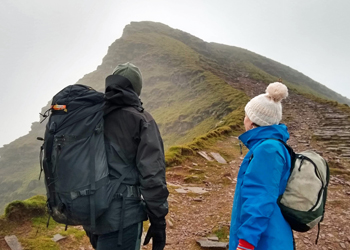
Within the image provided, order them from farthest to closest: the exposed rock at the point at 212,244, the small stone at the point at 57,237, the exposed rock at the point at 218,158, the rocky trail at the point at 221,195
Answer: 1. the exposed rock at the point at 218,158
2. the rocky trail at the point at 221,195
3. the exposed rock at the point at 212,244
4. the small stone at the point at 57,237

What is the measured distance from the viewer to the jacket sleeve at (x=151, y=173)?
3.24 metres

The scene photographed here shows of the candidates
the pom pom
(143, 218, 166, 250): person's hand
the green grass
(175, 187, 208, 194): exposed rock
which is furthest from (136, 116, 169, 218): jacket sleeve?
(175, 187, 208, 194): exposed rock

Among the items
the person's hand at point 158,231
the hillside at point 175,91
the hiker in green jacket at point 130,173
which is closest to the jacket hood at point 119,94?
the hiker in green jacket at point 130,173

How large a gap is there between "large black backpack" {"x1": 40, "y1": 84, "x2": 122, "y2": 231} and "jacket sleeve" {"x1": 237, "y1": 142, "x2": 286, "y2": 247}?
162cm

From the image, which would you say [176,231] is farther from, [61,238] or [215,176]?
[215,176]

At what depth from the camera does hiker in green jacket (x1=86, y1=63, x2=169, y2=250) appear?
10.6ft

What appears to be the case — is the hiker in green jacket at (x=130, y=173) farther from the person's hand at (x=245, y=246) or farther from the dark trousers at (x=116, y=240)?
the person's hand at (x=245, y=246)

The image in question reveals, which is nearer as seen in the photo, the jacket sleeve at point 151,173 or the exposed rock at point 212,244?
the jacket sleeve at point 151,173

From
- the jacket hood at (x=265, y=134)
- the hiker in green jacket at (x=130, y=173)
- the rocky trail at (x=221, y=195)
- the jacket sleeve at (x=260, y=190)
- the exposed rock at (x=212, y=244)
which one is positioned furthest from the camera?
the rocky trail at (x=221, y=195)

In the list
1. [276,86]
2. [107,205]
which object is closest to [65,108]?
[107,205]

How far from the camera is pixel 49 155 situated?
3043mm

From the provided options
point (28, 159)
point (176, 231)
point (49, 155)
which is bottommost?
point (28, 159)

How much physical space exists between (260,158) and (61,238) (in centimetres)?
504

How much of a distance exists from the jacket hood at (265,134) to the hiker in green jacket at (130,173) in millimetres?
1260
